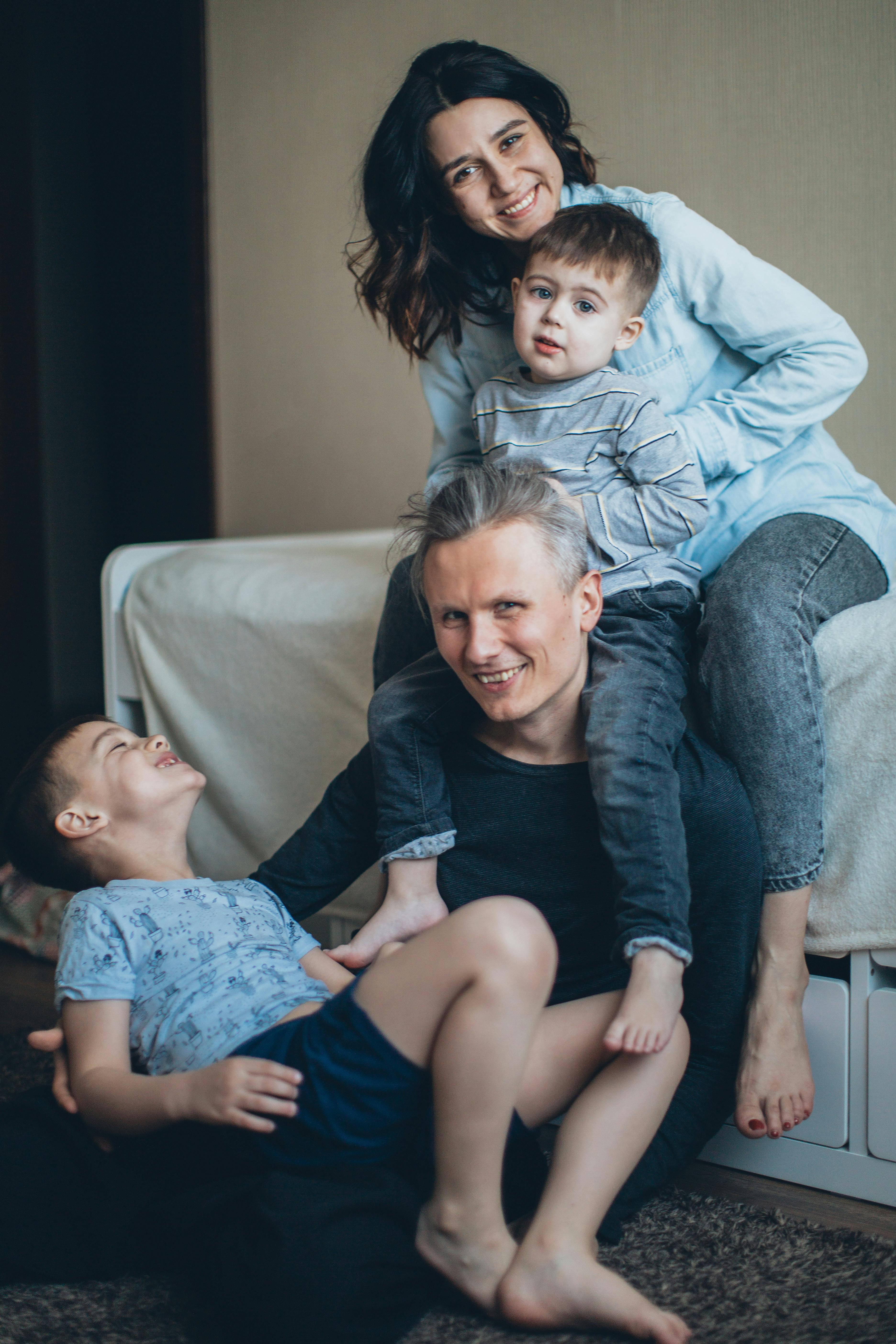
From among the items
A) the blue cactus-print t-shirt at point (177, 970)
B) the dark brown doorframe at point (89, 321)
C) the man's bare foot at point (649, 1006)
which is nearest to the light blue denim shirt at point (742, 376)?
the man's bare foot at point (649, 1006)

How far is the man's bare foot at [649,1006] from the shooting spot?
909mm

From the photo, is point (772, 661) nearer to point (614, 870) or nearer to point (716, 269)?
point (614, 870)

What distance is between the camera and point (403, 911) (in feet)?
3.83

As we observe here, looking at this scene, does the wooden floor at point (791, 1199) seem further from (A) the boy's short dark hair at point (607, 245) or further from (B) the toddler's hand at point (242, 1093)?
(A) the boy's short dark hair at point (607, 245)

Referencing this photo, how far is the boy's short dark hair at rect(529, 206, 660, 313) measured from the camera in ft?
3.97

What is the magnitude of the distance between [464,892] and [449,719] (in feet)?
0.63

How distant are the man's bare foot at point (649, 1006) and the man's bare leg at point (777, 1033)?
0.50 ft

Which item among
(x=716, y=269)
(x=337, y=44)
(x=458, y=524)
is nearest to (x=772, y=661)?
(x=458, y=524)

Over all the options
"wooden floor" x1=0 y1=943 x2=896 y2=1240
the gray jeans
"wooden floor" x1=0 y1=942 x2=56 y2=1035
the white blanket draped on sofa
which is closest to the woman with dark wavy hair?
the gray jeans

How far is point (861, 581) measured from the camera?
1.23 meters

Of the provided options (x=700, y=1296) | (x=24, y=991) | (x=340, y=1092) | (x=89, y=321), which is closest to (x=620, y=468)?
(x=340, y=1092)

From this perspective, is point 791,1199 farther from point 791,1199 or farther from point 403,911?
point 403,911

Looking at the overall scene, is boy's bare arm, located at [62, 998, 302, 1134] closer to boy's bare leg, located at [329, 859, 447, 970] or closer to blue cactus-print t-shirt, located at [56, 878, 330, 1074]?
blue cactus-print t-shirt, located at [56, 878, 330, 1074]

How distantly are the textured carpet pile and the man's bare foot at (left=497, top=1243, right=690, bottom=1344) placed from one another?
0.03m
